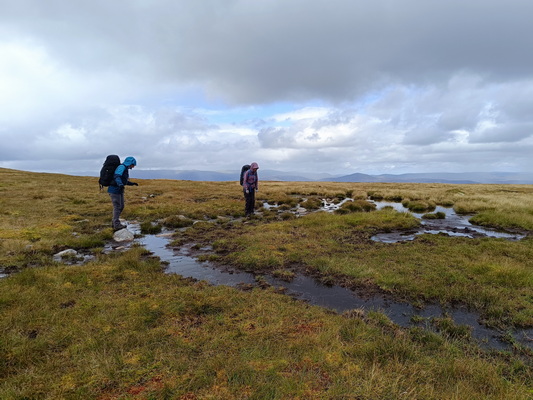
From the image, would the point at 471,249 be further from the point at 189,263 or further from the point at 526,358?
the point at 189,263

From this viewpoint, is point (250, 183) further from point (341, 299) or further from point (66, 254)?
point (341, 299)

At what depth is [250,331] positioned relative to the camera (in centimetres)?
637

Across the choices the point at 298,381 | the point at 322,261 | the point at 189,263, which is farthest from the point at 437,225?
the point at 298,381

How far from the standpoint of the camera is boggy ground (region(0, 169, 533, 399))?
4527mm

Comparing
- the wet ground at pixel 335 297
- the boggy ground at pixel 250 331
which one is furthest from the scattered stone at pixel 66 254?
the wet ground at pixel 335 297

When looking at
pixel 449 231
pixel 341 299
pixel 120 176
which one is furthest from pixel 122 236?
pixel 449 231

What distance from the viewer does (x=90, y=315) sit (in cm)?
686

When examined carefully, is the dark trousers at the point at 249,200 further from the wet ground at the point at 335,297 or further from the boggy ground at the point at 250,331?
the boggy ground at the point at 250,331

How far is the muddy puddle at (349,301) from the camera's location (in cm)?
689

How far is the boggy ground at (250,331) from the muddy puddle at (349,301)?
19.3 inches

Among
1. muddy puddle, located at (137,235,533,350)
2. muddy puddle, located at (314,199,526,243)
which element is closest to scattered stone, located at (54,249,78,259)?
muddy puddle, located at (137,235,533,350)

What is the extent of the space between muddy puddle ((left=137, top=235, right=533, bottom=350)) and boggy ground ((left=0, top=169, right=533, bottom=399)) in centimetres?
49

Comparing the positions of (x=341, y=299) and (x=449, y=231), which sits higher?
(x=449, y=231)

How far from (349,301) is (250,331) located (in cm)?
390
